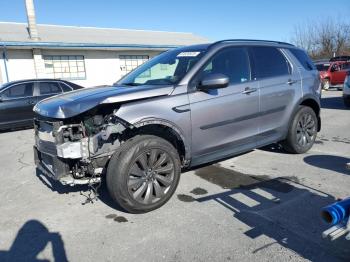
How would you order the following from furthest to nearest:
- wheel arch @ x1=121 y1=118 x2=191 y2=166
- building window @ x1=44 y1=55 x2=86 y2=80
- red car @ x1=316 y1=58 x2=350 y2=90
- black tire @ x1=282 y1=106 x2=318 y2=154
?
red car @ x1=316 y1=58 x2=350 y2=90 → building window @ x1=44 y1=55 x2=86 y2=80 → black tire @ x1=282 y1=106 x2=318 y2=154 → wheel arch @ x1=121 y1=118 x2=191 y2=166

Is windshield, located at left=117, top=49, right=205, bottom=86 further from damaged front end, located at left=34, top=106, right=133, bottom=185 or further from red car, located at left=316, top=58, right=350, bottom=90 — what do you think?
red car, located at left=316, top=58, right=350, bottom=90

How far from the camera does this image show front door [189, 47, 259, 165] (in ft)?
14.0

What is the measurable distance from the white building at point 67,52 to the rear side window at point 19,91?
7.12m

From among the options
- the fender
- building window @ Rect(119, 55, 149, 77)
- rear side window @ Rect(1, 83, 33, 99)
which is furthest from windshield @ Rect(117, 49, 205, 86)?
building window @ Rect(119, 55, 149, 77)

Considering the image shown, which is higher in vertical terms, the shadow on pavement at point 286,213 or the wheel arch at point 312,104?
the wheel arch at point 312,104

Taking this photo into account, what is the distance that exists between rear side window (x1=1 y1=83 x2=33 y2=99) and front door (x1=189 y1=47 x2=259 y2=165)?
7.24 m

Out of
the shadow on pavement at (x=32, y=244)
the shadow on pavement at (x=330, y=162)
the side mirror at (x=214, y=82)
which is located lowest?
the shadow on pavement at (x=330, y=162)

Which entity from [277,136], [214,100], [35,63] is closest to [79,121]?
[214,100]

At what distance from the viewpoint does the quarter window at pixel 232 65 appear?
14.8 feet

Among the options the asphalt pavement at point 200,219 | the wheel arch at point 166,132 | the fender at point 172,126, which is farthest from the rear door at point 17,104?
the fender at point 172,126

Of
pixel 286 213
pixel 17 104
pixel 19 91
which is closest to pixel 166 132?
pixel 286 213

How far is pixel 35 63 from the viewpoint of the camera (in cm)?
1703

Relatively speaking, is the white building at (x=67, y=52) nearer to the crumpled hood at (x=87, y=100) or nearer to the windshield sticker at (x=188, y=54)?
the windshield sticker at (x=188, y=54)

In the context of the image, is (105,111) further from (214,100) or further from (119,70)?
(119,70)
